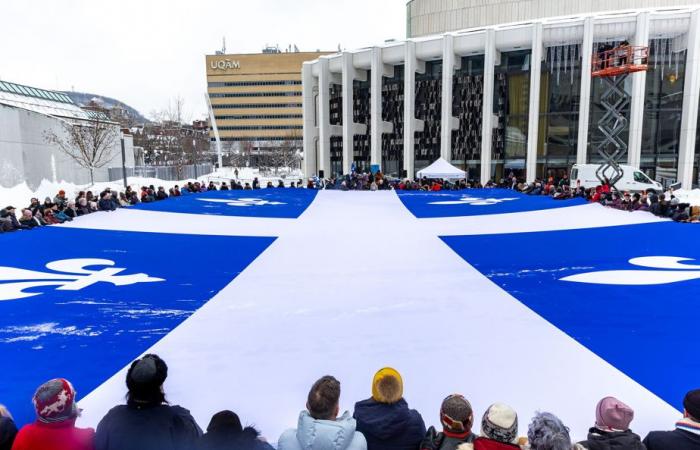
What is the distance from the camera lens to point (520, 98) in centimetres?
3838

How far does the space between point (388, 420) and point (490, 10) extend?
5026 cm

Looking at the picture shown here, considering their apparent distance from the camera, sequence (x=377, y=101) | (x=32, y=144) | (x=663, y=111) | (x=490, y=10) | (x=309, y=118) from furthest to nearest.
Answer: (x=309, y=118)
(x=490, y=10)
(x=377, y=101)
(x=663, y=111)
(x=32, y=144)

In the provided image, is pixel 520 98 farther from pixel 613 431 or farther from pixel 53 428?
pixel 53 428

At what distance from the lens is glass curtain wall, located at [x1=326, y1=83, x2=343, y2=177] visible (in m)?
46.7

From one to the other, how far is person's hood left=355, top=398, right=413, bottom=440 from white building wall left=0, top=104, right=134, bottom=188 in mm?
23424

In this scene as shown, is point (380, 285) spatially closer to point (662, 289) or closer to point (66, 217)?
point (662, 289)

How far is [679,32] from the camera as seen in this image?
31.8 metres

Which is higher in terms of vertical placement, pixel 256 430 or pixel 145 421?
pixel 145 421

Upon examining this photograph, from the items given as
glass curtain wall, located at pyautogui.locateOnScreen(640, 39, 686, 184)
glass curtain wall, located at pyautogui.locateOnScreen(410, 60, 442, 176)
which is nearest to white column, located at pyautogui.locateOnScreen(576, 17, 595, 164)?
glass curtain wall, located at pyautogui.locateOnScreen(640, 39, 686, 184)

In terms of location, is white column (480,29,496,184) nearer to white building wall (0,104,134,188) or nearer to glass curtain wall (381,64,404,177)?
glass curtain wall (381,64,404,177)

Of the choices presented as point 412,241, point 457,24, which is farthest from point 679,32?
point 412,241

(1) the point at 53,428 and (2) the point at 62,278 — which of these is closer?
(1) the point at 53,428

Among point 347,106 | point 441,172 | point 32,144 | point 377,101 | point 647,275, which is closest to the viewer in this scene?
point 647,275

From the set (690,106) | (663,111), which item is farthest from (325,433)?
(663,111)
